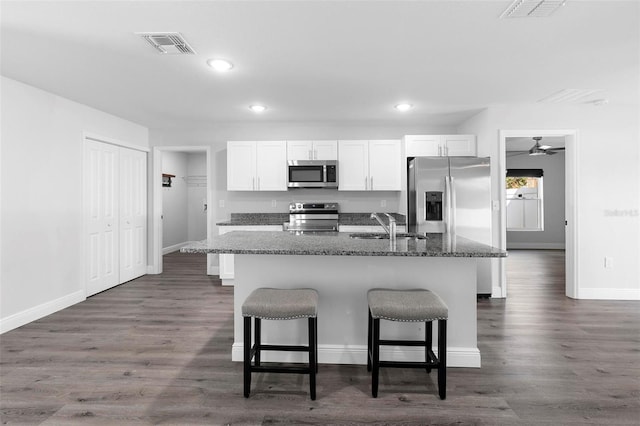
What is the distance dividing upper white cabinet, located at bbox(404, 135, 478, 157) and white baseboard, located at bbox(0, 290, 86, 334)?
4.44m

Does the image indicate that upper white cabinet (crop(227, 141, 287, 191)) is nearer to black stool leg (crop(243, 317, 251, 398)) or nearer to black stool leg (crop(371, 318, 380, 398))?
black stool leg (crop(243, 317, 251, 398))

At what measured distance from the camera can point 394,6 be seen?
2053 millimetres

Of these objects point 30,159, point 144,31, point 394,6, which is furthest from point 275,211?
point 394,6

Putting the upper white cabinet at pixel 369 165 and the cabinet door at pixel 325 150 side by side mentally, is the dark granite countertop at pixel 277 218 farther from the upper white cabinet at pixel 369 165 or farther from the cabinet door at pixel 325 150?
the cabinet door at pixel 325 150

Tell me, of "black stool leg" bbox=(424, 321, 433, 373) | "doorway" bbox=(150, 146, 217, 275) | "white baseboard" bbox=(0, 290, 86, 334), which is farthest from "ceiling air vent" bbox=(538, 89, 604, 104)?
"white baseboard" bbox=(0, 290, 86, 334)

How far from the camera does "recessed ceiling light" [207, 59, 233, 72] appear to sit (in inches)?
111

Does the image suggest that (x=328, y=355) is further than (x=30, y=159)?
No

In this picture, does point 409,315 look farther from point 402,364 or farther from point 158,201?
point 158,201

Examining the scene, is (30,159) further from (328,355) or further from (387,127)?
(387,127)

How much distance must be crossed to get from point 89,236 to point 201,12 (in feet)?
11.1

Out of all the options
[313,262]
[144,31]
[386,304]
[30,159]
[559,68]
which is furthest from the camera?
[30,159]

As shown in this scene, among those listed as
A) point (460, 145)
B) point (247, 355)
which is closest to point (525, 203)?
point (460, 145)

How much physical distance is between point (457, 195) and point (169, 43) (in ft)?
10.8

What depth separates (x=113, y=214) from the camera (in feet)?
15.5
